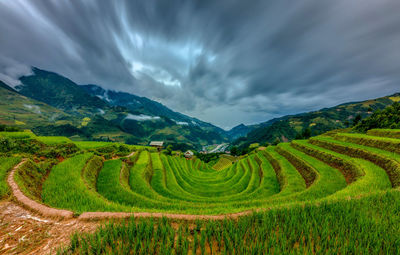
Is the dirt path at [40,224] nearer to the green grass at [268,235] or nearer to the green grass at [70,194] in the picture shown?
the green grass at [268,235]

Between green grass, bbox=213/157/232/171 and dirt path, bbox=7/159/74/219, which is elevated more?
dirt path, bbox=7/159/74/219

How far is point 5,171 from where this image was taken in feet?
18.9

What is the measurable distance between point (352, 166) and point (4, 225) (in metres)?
18.1

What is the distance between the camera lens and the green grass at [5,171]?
170 inches

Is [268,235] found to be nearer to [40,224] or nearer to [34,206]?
[40,224]

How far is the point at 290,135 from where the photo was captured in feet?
567

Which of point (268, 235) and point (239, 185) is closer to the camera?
point (268, 235)

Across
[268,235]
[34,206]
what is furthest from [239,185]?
[34,206]

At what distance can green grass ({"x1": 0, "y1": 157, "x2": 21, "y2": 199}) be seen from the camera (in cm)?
431

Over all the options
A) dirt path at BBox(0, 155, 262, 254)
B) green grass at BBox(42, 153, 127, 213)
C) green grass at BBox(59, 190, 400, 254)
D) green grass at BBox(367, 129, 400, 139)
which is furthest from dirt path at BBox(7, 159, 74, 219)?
green grass at BBox(367, 129, 400, 139)

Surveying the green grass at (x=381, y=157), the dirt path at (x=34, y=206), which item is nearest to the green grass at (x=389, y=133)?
the green grass at (x=381, y=157)

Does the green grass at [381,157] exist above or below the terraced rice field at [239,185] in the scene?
above

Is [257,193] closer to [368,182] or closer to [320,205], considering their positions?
[368,182]

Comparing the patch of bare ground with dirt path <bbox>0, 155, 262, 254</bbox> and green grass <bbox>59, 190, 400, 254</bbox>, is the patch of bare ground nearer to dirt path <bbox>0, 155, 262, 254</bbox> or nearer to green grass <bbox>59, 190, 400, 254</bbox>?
dirt path <bbox>0, 155, 262, 254</bbox>
